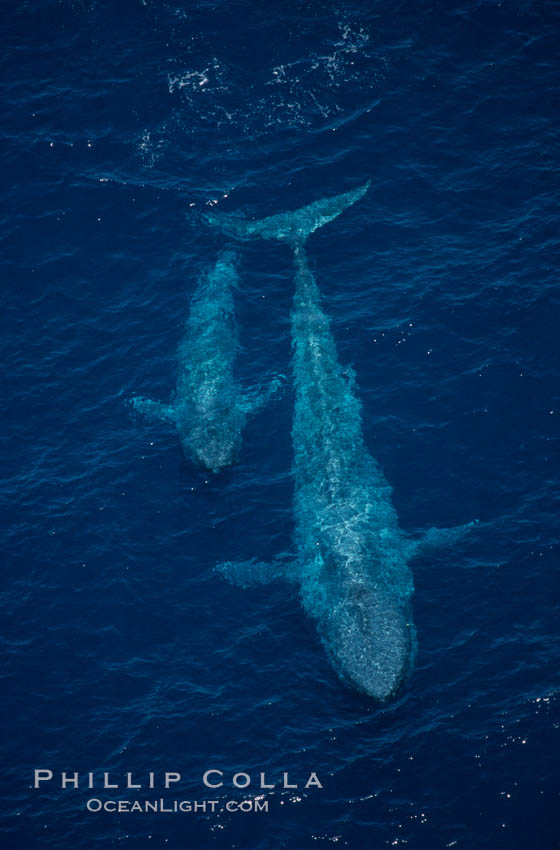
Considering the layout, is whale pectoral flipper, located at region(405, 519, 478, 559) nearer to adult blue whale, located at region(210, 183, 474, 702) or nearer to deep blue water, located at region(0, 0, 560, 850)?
adult blue whale, located at region(210, 183, 474, 702)

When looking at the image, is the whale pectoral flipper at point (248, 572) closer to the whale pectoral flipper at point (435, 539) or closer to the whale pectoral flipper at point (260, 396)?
the whale pectoral flipper at point (435, 539)

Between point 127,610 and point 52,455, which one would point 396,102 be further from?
point 127,610

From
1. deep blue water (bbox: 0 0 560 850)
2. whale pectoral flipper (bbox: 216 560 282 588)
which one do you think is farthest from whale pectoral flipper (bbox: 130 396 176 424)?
whale pectoral flipper (bbox: 216 560 282 588)

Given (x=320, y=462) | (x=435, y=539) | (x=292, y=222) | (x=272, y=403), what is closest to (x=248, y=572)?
(x=320, y=462)

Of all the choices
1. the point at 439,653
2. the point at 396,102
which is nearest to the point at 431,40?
the point at 396,102

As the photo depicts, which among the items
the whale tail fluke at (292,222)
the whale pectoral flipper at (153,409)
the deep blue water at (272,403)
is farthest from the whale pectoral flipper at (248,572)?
the whale tail fluke at (292,222)
